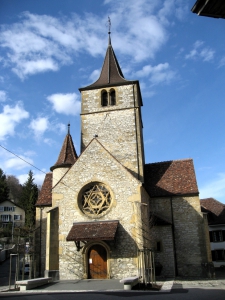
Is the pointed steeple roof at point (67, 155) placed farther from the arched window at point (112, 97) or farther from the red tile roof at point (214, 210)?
the red tile roof at point (214, 210)

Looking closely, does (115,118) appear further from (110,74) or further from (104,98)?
(110,74)

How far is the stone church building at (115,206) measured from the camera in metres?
18.4

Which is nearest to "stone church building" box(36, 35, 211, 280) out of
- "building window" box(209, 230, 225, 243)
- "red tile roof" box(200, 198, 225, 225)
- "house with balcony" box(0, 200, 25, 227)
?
"red tile roof" box(200, 198, 225, 225)

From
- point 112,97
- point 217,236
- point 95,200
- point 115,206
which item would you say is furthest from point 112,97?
point 217,236

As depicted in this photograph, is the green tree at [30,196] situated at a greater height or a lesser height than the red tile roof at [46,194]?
greater

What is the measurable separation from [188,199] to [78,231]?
9.18 metres

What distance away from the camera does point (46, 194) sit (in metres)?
25.3

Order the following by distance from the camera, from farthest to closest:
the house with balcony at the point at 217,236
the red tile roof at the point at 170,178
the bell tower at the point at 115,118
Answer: the house with balcony at the point at 217,236 < the bell tower at the point at 115,118 < the red tile roof at the point at 170,178

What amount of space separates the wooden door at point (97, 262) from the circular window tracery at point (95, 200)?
2146 millimetres

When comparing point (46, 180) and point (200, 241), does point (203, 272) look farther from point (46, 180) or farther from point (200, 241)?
point (46, 180)

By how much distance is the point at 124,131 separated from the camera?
2531 cm

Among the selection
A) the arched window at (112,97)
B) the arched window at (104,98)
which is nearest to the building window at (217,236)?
the arched window at (112,97)

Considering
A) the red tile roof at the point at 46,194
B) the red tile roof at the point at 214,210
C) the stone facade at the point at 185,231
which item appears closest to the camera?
the stone facade at the point at 185,231

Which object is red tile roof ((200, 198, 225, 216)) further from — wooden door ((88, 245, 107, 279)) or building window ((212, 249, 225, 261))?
wooden door ((88, 245, 107, 279))
